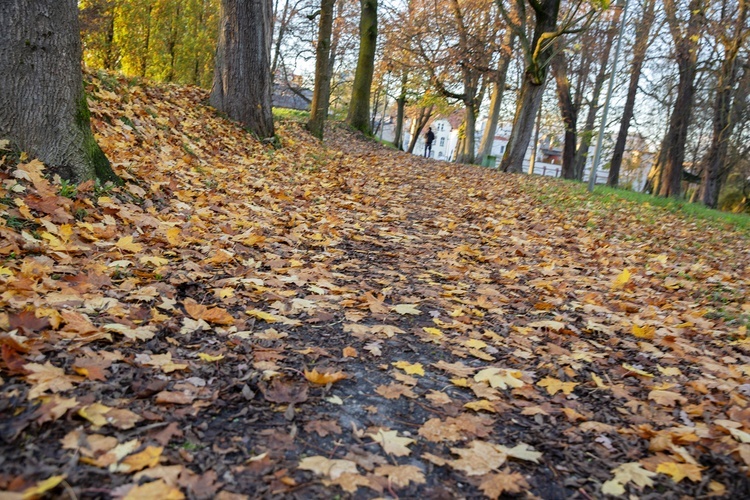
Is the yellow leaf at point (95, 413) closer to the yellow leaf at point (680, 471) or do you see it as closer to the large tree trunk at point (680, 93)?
the yellow leaf at point (680, 471)

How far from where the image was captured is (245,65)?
9227 millimetres

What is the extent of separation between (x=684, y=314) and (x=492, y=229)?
310 cm

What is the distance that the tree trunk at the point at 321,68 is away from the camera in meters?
12.8

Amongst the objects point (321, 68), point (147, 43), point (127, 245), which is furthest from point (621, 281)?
point (147, 43)

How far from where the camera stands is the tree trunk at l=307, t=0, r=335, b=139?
12750 millimetres

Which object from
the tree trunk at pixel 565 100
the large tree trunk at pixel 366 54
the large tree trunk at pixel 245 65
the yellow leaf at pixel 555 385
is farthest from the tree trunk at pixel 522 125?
the yellow leaf at pixel 555 385

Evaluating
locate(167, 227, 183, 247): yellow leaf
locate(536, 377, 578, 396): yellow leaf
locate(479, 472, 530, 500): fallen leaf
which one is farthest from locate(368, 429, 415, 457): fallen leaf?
locate(167, 227, 183, 247): yellow leaf

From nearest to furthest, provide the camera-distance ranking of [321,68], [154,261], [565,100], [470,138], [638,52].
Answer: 1. [154,261]
2. [321,68]
3. [638,52]
4. [565,100]
5. [470,138]

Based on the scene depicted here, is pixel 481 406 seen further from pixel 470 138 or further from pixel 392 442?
pixel 470 138

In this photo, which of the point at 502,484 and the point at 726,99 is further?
the point at 726,99

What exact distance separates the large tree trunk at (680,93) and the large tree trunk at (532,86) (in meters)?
3.59

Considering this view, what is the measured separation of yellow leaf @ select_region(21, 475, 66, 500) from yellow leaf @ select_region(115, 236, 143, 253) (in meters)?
2.30

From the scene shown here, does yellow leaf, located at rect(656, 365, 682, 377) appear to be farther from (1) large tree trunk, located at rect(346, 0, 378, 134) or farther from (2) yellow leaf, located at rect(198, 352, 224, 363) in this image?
(1) large tree trunk, located at rect(346, 0, 378, 134)

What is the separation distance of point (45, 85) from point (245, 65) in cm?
562
